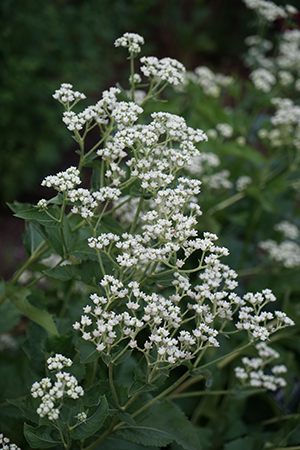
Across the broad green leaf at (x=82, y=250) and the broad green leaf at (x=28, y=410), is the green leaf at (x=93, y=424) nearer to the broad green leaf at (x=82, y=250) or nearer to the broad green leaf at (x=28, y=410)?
the broad green leaf at (x=28, y=410)

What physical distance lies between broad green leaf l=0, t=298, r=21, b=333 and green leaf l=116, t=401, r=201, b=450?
70cm

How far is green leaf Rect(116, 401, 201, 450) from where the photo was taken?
135 centimetres

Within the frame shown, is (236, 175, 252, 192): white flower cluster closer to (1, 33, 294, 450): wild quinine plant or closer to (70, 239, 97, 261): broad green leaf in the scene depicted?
(1, 33, 294, 450): wild quinine plant

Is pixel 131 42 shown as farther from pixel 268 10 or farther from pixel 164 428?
pixel 268 10

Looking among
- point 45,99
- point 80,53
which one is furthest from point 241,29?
point 45,99

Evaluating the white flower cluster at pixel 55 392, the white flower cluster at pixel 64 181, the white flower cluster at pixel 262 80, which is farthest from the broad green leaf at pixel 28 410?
the white flower cluster at pixel 262 80

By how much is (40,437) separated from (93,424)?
0.15 meters

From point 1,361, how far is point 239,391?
3.98 ft

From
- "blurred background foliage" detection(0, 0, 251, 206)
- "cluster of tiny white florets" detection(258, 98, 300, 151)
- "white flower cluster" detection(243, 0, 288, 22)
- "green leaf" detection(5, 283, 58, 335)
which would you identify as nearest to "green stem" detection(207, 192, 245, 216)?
"cluster of tiny white florets" detection(258, 98, 300, 151)

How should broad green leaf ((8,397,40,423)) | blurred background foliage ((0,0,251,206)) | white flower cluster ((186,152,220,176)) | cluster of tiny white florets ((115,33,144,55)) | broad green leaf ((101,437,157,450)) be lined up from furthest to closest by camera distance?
1. blurred background foliage ((0,0,251,206))
2. white flower cluster ((186,152,220,176))
3. cluster of tiny white florets ((115,33,144,55))
4. broad green leaf ((101,437,157,450))
5. broad green leaf ((8,397,40,423))

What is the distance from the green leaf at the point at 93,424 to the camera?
1.13 m

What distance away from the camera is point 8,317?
187 centimetres

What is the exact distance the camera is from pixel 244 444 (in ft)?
6.05

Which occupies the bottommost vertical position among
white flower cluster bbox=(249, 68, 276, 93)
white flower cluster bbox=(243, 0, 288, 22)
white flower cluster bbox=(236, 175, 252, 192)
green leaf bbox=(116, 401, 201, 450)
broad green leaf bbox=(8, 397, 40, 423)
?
green leaf bbox=(116, 401, 201, 450)
